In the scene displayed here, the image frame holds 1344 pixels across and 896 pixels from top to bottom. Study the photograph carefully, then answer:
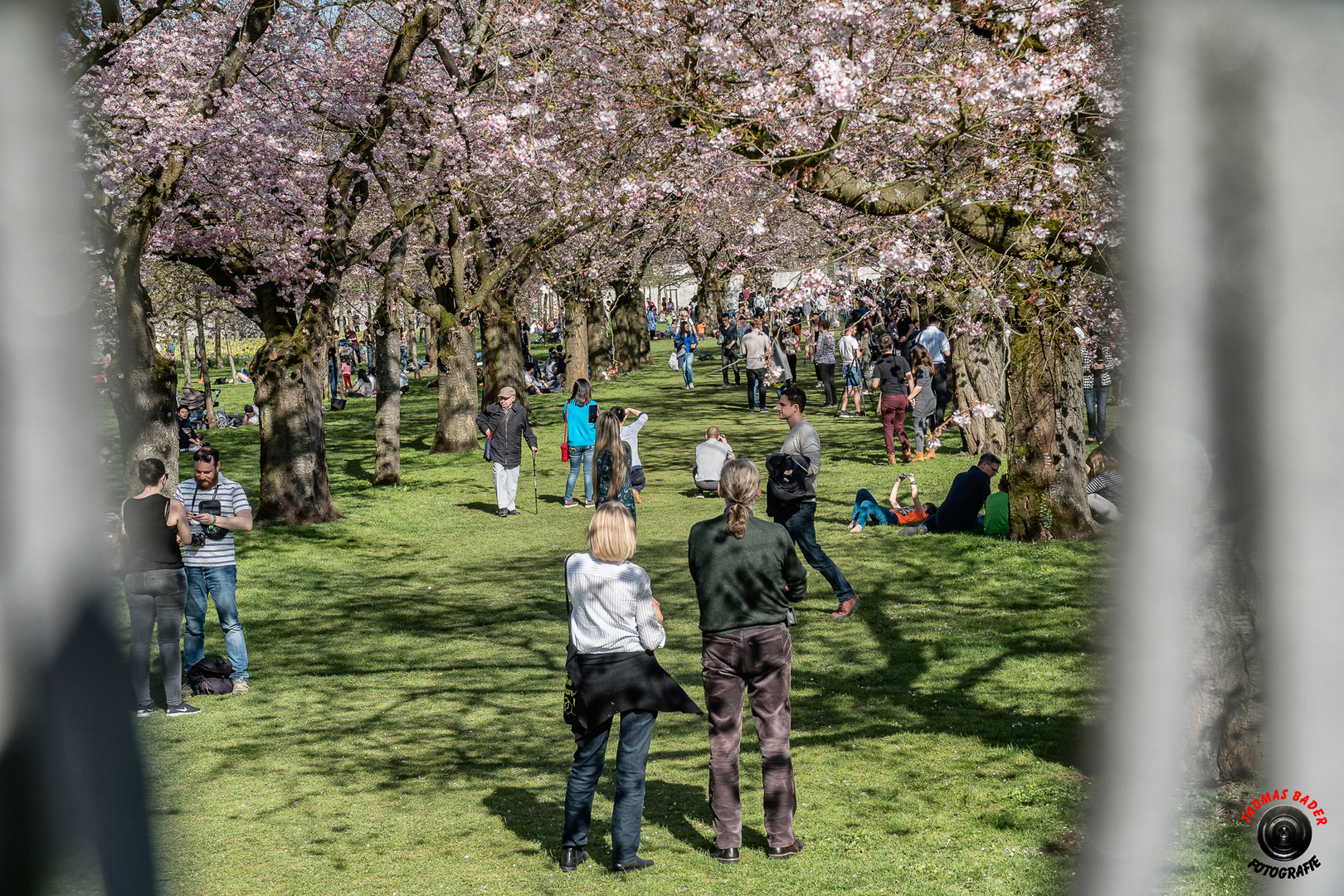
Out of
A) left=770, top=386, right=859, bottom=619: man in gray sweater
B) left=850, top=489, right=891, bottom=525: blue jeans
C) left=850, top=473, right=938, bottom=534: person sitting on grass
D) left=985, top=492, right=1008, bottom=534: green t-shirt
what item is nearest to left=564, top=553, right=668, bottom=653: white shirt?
left=770, top=386, right=859, bottom=619: man in gray sweater

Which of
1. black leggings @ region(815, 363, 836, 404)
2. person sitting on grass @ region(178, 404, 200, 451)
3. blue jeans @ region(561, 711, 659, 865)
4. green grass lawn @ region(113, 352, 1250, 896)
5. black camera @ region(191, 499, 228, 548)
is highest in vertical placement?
black leggings @ region(815, 363, 836, 404)

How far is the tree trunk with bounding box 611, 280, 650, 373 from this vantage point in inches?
1689

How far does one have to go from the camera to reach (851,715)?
7.66m

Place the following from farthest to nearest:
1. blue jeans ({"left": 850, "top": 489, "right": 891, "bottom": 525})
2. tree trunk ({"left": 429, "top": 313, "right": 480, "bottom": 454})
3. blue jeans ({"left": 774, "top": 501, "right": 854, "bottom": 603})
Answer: tree trunk ({"left": 429, "top": 313, "right": 480, "bottom": 454})
blue jeans ({"left": 850, "top": 489, "right": 891, "bottom": 525})
blue jeans ({"left": 774, "top": 501, "right": 854, "bottom": 603})

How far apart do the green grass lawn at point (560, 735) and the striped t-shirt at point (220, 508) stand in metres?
1.08

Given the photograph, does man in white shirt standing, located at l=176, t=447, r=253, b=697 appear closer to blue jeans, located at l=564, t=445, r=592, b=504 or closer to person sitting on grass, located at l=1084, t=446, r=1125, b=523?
person sitting on grass, located at l=1084, t=446, r=1125, b=523

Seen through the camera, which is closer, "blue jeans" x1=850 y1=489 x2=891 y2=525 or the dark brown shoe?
the dark brown shoe

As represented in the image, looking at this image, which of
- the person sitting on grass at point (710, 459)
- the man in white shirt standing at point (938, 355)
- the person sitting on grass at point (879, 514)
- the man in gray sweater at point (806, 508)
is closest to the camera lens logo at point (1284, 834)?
the man in gray sweater at point (806, 508)

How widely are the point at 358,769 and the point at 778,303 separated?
23.0 feet

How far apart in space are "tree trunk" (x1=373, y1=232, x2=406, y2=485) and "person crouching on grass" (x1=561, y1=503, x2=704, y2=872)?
14.1m

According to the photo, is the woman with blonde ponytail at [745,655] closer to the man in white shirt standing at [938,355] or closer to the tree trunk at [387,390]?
the tree trunk at [387,390]

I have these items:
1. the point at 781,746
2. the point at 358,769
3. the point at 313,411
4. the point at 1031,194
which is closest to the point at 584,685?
the point at 781,746

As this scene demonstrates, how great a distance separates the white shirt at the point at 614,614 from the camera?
16.9 ft

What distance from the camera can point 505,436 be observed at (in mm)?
15922
